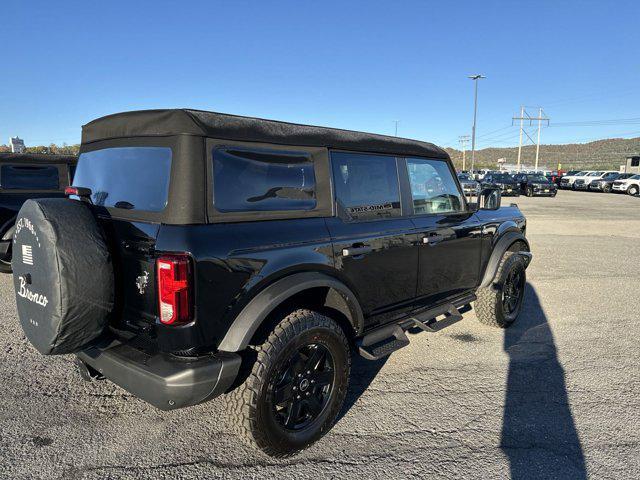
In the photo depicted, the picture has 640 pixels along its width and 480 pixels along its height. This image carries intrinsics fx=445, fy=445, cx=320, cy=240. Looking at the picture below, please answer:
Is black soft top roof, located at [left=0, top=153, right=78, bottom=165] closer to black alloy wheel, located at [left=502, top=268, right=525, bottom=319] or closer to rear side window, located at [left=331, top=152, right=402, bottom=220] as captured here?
rear side window, located at [left=331, top=152, right=402, bottom=220]

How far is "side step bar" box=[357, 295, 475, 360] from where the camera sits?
3.08 m

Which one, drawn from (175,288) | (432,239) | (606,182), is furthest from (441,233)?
(606,182)

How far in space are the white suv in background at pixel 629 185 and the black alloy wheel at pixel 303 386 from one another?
118 ft

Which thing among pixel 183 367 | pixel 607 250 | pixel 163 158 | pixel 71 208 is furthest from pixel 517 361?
pixel 607 250

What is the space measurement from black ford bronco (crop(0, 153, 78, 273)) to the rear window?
4.41 m

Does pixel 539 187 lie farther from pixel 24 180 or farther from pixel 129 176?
pixel 129 176

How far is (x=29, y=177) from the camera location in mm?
7098

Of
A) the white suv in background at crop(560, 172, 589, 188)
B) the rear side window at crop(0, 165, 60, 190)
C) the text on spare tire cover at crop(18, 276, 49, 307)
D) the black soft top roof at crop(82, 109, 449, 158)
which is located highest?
the white suv in background at crop(560, 172, 589, 188)

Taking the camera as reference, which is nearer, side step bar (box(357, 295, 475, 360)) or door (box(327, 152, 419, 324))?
door (box(327, 152, 419, 324))

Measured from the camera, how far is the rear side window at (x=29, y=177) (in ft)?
22.6

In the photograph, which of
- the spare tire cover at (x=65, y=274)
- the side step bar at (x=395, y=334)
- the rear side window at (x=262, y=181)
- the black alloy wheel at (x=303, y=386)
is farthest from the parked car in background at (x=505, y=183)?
the spare tire cover at (x=65, y=274)

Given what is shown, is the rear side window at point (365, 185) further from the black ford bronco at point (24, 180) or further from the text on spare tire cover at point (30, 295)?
the black ford bronco at point (24, 180)

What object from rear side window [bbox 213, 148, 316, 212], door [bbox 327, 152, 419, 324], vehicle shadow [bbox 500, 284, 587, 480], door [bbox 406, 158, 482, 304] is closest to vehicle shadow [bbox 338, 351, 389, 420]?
door [bbox 327, 152, 419, 324]

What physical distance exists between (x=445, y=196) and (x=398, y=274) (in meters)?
Result: 1.12
